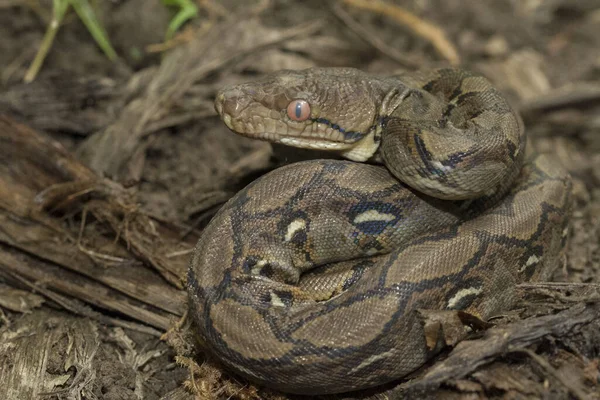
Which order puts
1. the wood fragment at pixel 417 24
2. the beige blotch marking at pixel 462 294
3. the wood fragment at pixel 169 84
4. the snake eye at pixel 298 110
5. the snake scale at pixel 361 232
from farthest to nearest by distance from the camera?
the wood fragment at pixel 417 24 → the wood fragment at pixel 169 84 → the snake eye at pixel 298 110 → the beige blotch marking at pixel 462 294 → the snake scale at pixel 361 232

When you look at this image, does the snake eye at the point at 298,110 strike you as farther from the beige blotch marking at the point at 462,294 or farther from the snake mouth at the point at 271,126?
the beige blotch marking at the point at 462,294

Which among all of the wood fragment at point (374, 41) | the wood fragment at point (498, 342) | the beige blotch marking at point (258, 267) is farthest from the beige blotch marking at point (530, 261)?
the wood fragment at point (374, 41)

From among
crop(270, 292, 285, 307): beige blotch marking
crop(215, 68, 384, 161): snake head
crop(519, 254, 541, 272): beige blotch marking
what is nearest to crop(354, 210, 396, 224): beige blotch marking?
crop(215, 68, 384, 161): snake head

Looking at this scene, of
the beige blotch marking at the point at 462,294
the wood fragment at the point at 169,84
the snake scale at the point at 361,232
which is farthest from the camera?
the wood fragment at the point at 169,84

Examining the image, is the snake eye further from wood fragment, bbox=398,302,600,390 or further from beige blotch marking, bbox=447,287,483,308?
wood fragment, bbox=398,302,600,390

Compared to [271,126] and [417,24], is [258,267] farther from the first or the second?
[417,24]

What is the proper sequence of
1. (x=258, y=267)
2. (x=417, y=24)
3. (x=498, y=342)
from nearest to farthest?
1. (x=498, y=342)
2. (x=258, y=267)
3. (x=417, y=24)

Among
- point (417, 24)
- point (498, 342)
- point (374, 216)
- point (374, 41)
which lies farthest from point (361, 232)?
point (417, 24)
